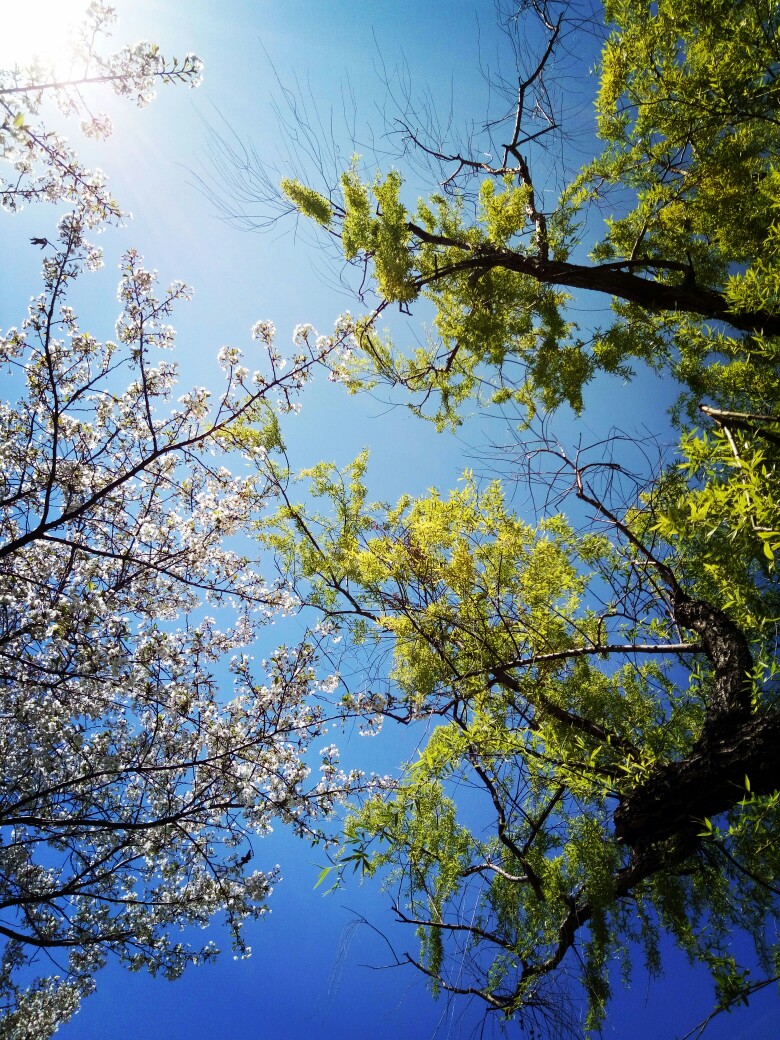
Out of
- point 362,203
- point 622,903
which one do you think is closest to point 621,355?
point 362,203

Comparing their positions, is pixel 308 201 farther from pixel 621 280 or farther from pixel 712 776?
pixel 712 776

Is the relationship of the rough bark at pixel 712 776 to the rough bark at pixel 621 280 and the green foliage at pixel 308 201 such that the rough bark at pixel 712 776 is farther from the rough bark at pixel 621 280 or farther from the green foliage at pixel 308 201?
the green foliage at pixel 308 201

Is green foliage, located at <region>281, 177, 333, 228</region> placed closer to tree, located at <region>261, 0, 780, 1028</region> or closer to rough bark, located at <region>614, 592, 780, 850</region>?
tree, located at <region>261, 0, 780, 1028</region>

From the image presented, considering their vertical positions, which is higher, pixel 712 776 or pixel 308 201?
pixel 308 201

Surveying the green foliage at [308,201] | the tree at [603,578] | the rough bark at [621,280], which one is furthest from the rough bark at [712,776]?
the green foliage at [308,201]

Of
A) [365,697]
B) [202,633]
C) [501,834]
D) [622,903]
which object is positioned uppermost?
[202,633]

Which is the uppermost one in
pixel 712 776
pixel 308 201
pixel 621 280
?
pixel 308 201

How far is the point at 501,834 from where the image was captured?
6.79ft

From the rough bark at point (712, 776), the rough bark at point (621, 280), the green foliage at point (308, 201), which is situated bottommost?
the rough bark at point (712, 776)

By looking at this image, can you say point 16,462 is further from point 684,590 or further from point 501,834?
point 684,590

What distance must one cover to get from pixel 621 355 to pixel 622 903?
2519mm

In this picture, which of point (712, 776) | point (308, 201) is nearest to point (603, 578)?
point (712, 776)

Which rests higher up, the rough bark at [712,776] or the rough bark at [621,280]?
the rough bark at [621,280]

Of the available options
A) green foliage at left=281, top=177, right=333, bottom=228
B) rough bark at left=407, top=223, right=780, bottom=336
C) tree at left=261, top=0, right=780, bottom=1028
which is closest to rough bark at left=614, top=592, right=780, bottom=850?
tree at left=261, top=0, right=780, bottom=1028
